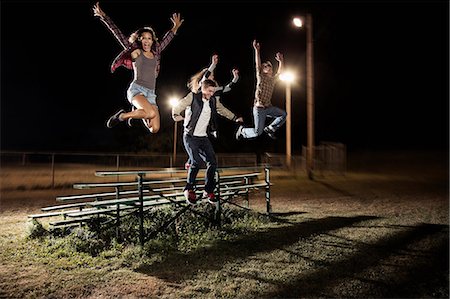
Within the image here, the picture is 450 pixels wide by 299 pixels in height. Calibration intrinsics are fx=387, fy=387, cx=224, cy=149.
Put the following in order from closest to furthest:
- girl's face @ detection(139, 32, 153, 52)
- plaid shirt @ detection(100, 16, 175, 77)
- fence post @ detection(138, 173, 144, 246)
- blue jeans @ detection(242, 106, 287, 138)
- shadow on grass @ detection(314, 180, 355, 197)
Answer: plaid shirt @ detection(100, 16, 175, 77), girl's face @ detection(139, 32, 153, 52), blue jeans @ detection(242, 106, 287, 138), fence post @ detection(138, 173, 144, 246), shadow on grass @ detection(314, 180, 355, 197)

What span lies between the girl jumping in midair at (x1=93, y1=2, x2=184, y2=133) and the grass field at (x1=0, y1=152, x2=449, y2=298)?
2.65 meters

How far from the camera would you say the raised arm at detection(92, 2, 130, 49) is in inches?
208

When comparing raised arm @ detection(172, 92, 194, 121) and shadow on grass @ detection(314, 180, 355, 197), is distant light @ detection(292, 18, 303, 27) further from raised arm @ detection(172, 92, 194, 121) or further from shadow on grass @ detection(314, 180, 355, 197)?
shadow on grass @ detection(314, 180, 355, 197)

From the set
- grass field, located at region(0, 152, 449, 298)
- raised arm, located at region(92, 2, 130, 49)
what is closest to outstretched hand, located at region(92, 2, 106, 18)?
raised arm, located at region(92, 2, 130, 49)

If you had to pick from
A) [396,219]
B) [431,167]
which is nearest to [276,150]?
[431,167]

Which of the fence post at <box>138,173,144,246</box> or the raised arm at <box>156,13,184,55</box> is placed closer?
the raised arm at <box>156,13,184,55</box>

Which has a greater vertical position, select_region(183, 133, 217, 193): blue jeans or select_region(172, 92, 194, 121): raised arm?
select_region(172, 92, 194, 121): raised arm

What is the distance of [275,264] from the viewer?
7.12 metres

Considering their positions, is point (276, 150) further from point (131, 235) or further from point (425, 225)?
point (131, 235)

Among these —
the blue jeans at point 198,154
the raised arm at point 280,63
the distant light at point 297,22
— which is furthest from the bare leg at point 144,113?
the distant light at point 297,22

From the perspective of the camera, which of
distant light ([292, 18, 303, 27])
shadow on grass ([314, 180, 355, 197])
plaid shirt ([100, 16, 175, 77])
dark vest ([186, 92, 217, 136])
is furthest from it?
shadow on grass ([314, 180, 355, 197])

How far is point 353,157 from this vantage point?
38.9 m

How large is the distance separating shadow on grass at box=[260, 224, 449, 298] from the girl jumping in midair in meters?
3.21

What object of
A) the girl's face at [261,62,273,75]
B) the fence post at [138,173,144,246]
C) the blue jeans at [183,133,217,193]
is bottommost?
the fence post at [138,173,144,246]
